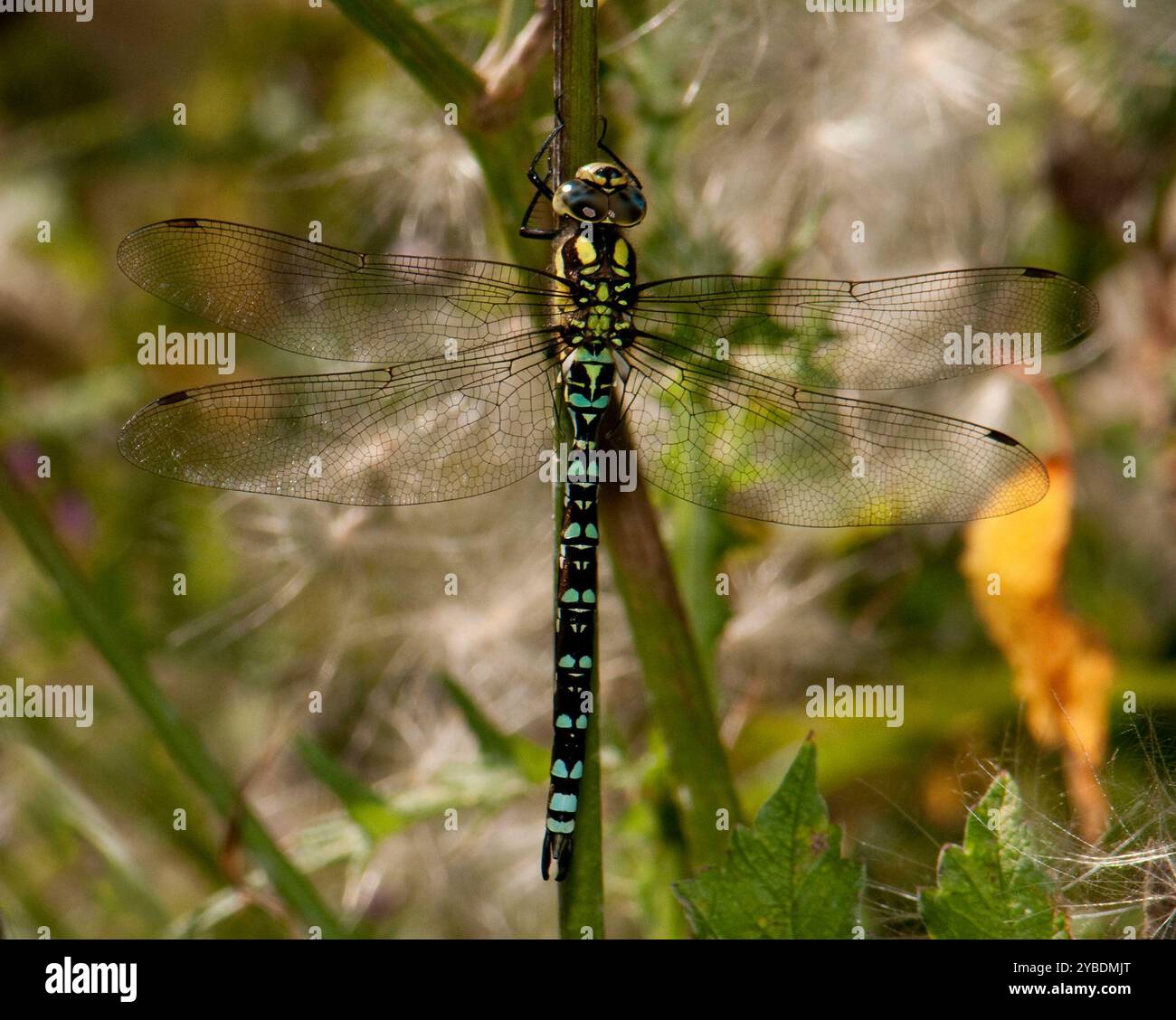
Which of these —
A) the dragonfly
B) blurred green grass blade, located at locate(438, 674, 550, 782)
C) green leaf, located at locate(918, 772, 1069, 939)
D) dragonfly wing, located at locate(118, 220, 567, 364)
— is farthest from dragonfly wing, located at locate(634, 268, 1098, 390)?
green leaf, located at locate(918, 772, 1069, 939)

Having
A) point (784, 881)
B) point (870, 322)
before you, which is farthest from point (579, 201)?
point (784, 881)

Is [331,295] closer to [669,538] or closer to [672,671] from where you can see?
[669,538]

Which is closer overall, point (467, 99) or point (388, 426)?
point (467, 99)

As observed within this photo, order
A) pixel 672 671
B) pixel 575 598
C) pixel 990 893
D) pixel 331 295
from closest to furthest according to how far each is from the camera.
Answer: pixel 990 893, pixel 672 671, pixel 575 598, pixel 331 295

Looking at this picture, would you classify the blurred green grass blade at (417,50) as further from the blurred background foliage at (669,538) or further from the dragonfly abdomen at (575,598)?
the blurred background foliage at (669,538)
